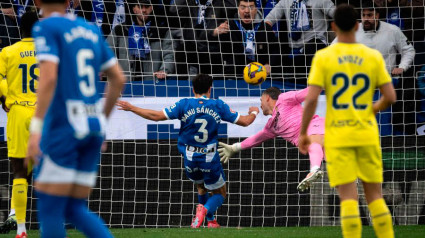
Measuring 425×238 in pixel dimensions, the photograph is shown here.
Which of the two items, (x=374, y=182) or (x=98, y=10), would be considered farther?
(x=98, y=10)

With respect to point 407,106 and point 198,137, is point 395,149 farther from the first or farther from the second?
point 198,137

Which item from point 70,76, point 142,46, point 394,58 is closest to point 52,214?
point 70,76

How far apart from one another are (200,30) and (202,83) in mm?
2300

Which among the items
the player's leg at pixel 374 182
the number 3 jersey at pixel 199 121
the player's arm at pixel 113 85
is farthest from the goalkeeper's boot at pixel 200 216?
the player's arm at pixel 113 85

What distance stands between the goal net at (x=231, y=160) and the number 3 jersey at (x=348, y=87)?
4.83 meters

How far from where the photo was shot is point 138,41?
433 inches

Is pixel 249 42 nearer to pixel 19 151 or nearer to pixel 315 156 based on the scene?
pixel 315 156

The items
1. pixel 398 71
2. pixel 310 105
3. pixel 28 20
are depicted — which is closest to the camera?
pixel 310 105

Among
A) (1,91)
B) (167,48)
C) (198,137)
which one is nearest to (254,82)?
(198,137)

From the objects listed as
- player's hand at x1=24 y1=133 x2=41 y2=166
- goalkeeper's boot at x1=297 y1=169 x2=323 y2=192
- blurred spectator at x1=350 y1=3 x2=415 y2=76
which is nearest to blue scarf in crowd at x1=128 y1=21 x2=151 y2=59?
blurred spectator at x1=350 y1=3 x2=415 y2=76

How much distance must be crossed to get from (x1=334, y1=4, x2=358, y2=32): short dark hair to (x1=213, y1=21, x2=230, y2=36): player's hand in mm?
5626

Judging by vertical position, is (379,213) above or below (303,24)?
below

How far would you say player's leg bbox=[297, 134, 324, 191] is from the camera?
8.21 meters

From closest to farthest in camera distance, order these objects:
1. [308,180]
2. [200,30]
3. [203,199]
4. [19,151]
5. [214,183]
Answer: [19,151] → [308,180] → [214,183] → [203,199] → [200,30]
